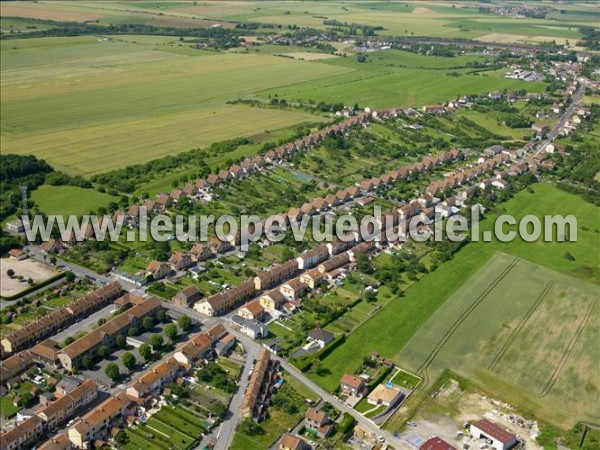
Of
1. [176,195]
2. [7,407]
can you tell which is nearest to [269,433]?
[7,407]

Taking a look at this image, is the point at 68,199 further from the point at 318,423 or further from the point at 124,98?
the point at 124,98

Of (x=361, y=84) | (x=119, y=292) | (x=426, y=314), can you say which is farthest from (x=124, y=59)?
(x=426, y=314)

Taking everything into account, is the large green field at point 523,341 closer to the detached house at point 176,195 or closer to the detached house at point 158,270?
the detached house at point 158,270

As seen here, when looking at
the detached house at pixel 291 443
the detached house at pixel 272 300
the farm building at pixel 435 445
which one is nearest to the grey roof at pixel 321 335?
the detached house at pixel 272 300

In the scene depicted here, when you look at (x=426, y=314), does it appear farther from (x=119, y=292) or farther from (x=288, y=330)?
(x=119, y=292)

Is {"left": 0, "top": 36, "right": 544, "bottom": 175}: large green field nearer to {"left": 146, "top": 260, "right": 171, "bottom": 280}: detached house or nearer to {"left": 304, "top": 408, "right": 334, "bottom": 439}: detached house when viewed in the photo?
{"left": 146, "top": 260, "right": 171, "bottom": 280}: detached house
